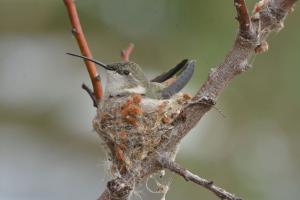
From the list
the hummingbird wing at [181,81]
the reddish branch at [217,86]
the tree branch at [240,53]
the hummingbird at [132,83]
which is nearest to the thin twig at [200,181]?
the reddish branch at [217,86]

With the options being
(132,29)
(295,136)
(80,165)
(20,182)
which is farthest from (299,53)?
(20,182)

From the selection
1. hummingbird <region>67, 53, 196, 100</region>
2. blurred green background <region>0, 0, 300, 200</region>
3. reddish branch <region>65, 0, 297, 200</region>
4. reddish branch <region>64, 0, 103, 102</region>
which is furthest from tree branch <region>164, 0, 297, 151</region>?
blurred green background <region>0, 0, 300, 200</region>

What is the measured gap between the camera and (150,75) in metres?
5.71

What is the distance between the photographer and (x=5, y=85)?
6.32 metres

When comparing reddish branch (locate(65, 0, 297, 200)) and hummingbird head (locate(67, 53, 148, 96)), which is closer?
reddish branch (locate(65, 0, 297, 200))

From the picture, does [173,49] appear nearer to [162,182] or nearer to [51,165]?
[51,165]

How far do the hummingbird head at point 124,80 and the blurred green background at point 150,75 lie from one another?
1.88m

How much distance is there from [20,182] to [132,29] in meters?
1.67

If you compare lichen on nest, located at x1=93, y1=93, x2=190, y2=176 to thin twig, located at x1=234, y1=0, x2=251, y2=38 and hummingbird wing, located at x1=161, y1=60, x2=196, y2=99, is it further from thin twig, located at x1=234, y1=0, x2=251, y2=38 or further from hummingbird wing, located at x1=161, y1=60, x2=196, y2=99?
thin twig, located at x1=234, y1=0, x2=251, y2=38

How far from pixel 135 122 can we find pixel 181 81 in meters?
0.26

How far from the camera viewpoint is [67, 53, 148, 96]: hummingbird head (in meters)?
2.98

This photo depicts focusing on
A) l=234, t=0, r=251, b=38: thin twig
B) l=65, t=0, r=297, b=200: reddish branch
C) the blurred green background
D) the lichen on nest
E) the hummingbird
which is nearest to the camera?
l=234, t=0, r=251, b=38: thin twig

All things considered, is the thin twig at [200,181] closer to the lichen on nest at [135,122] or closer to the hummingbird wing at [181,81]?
the lichen on nest at [135,122]

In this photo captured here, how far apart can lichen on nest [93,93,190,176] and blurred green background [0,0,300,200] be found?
2164 millimetres
